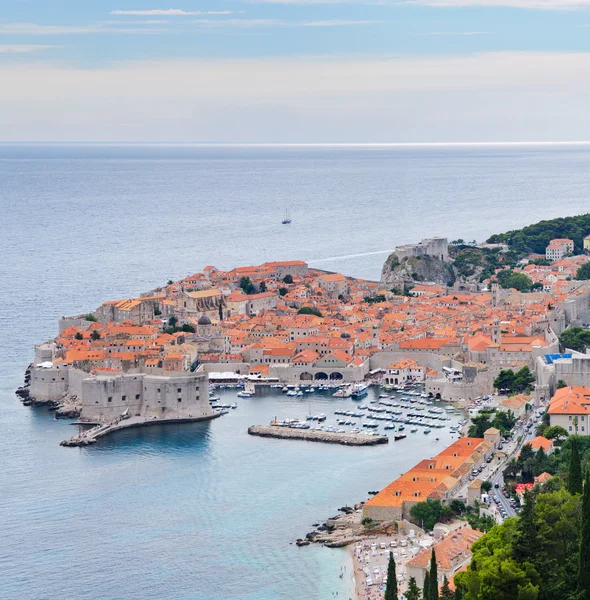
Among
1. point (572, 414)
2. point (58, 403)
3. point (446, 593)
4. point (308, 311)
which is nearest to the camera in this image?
point (446, 593)

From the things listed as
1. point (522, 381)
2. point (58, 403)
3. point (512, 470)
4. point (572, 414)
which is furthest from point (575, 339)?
point (58, 403)

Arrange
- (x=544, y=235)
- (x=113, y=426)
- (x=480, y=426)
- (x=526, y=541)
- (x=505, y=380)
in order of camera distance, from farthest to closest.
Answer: (x=544, y=235)
(x=505, y=380)
(x=113, y=426)
(x=480, y=426)
(x=526, y=541)

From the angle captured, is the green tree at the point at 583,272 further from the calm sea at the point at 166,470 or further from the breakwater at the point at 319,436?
the breakwater at the point at 319,436

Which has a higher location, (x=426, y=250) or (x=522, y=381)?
(x=426, y=250)

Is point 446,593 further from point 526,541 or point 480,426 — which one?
Result: point 480,426

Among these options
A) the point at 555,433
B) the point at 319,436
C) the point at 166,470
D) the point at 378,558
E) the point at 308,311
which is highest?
the point at 308,311

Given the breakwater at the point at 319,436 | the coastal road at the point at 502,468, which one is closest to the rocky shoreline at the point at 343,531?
the coastal road at the point at 502,468
